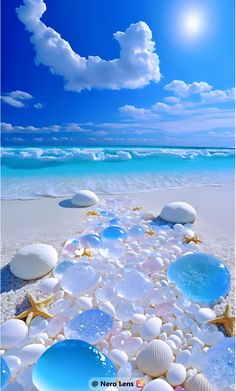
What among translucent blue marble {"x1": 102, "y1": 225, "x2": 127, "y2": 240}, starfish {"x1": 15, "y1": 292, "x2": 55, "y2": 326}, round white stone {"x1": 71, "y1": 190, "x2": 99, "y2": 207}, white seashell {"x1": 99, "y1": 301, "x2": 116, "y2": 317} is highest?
round white stone {"x1": 71, "y1": 190, "x2": 99, "y2": 207}

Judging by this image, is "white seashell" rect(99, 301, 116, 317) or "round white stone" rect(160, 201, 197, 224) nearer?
"white seashell" rect(99, 301, 116, 317)

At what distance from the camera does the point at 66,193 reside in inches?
240

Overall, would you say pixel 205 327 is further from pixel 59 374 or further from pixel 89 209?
pixel 89 209

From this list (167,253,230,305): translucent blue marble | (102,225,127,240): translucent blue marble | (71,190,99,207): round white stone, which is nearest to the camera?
(167,253,230,305): translucent blue marble

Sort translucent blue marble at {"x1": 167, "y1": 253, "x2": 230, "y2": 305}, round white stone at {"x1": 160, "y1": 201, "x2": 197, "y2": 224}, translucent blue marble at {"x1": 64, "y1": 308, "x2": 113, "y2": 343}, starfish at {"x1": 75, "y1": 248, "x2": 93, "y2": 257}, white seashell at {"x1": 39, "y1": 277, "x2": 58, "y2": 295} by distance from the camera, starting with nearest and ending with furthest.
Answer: translucent blue marble at {"x1": 64, "y1": 308, "x2": 113, "y2": 343}, translucent blue marble at {"x1": 167, "y1": 253, "x2": 230, "y2": 305}, white seashell at {"x1": 39, "y1": 277, "x2": 58, "y2": 295}, starfish at {"x1": 75, "y1": 248, "x2": 93, "y2": 257}, round white stone at {"x1": 160, "y1": 201, "x2": 197, "y2": 224}

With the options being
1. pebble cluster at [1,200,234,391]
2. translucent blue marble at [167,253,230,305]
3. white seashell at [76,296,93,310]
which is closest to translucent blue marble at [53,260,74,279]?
pebble cluster at [1,200,234,391]

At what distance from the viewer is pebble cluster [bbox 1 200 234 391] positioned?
1598mm

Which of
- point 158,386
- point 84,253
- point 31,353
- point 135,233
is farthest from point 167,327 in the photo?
point 135,233

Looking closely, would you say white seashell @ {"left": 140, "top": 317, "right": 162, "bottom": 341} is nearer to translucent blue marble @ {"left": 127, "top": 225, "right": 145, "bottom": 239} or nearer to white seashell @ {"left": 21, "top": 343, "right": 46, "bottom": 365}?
white seashell @ {"left": 21, "top": 343, "right": 46, "bottom": 365}

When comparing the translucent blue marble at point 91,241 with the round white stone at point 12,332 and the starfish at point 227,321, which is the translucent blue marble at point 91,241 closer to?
the round white stone at point 12,332

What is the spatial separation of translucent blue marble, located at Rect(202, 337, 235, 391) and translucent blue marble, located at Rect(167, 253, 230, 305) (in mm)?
526

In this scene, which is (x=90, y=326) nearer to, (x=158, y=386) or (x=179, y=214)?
(x=158, y=386)

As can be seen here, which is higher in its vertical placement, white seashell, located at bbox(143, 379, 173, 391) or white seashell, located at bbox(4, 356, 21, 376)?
white seashell, located at bbox(4, 356, 21, 376)

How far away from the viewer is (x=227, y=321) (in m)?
1.92
